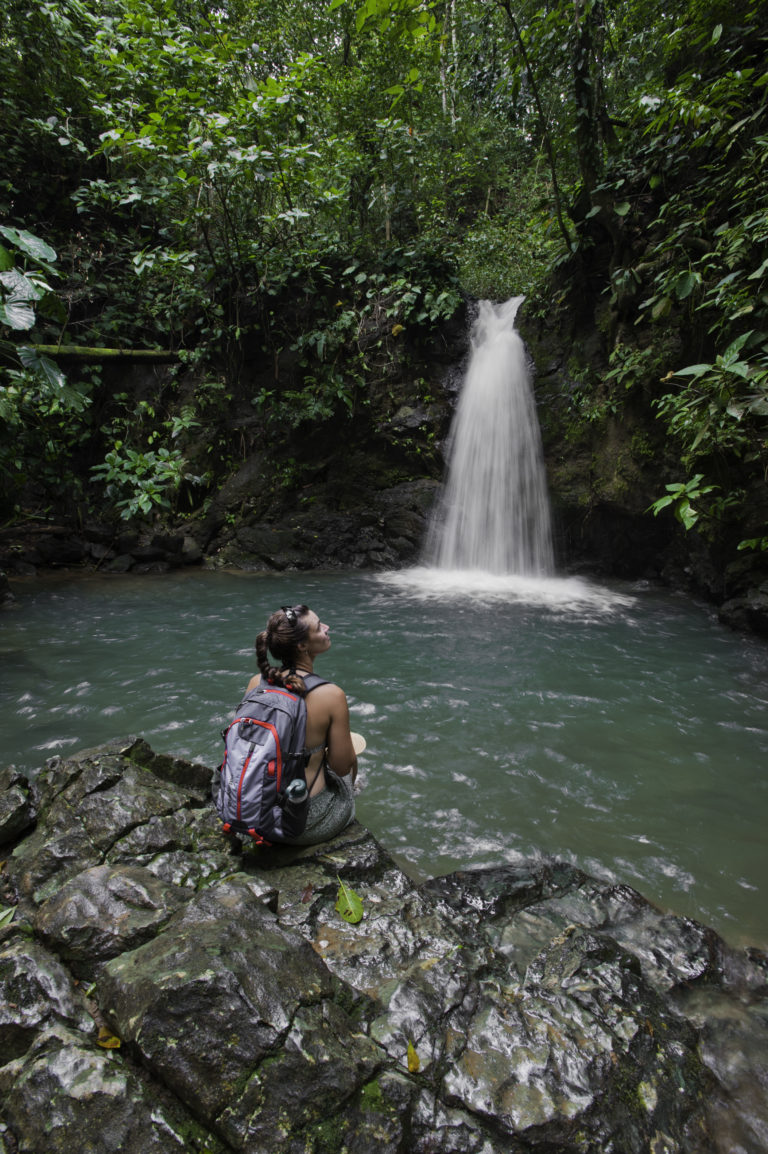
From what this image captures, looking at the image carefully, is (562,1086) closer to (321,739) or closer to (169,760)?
(321,739)

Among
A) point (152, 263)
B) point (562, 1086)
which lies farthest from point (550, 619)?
point (152, 263)

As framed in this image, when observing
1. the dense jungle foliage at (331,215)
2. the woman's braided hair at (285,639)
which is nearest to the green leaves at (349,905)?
the woman's braided hair at (285,639)

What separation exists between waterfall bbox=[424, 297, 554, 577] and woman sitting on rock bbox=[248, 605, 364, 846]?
27.0 feet

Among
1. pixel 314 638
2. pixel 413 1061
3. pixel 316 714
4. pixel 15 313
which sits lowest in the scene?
pixel 413 1061

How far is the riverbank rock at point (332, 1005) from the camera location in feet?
4.52

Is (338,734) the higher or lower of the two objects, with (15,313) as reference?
lower

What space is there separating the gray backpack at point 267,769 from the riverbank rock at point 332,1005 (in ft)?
0.78

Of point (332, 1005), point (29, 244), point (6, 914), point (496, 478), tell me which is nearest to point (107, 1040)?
point (332, 1005)

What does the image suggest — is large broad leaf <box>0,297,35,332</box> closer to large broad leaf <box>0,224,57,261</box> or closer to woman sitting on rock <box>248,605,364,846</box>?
large broad leaf <box>0,224,57,261</box>

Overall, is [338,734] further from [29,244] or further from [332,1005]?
[29,244]

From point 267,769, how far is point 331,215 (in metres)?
12.7

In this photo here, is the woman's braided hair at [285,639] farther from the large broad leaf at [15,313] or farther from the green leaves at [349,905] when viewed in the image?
the large broad leaf at [15,313]

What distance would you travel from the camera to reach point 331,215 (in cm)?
1172

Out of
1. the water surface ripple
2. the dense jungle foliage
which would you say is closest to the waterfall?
the dense jungle foliage
